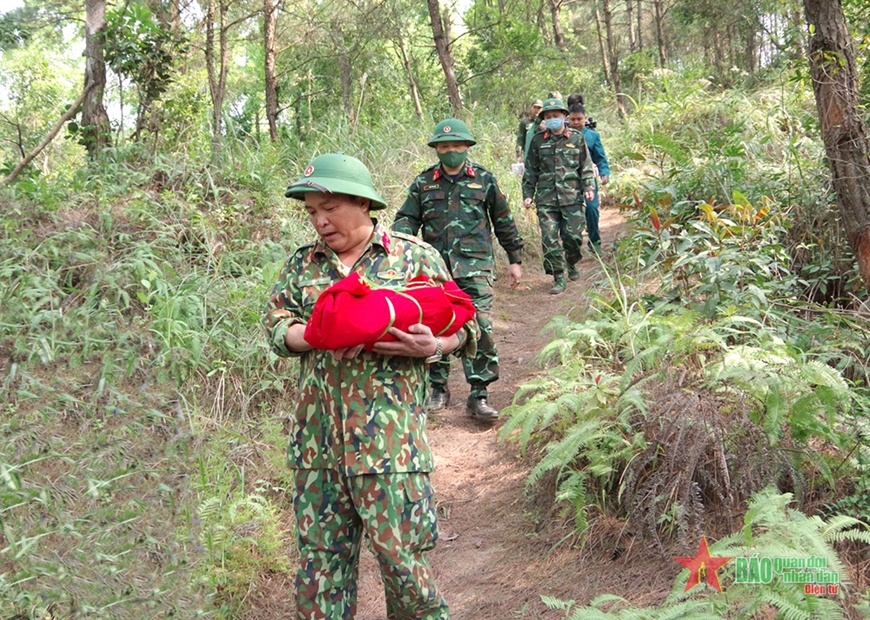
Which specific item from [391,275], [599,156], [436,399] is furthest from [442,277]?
[599,156]

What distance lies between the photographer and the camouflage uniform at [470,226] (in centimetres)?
647

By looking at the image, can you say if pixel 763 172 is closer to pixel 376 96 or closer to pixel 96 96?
pixel 96 96

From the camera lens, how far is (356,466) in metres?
3.06

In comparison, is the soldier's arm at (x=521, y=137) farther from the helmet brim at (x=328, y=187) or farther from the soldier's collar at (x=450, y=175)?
the helmet brim at (x=328, y=187)

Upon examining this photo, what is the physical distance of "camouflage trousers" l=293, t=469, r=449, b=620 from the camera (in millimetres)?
3078

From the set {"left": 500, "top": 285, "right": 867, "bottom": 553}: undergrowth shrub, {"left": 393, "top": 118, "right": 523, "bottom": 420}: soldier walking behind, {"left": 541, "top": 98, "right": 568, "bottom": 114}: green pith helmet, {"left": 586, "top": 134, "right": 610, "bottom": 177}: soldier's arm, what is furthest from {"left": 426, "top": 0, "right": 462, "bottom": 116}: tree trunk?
{"left": 500, "top": 285, "right": 867, "bottom": 553}: undergrowth shrub

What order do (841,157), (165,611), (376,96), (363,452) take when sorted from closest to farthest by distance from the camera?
(363,452)
(165,611)
(841,157)
(376,96)

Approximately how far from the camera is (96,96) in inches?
346

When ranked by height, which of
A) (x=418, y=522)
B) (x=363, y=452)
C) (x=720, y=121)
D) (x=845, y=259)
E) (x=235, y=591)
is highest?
(x=720, y=121)

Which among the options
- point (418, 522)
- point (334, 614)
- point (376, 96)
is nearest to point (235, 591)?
point (334, 614)

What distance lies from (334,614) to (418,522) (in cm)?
50

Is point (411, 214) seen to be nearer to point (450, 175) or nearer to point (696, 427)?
point (450, 175)

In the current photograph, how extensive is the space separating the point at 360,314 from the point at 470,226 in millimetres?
3676

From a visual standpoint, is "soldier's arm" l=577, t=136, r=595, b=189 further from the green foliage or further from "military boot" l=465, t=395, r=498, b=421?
the green foliage
